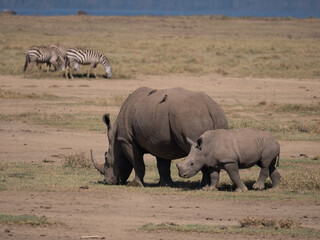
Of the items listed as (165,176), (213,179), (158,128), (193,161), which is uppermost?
(158,128)

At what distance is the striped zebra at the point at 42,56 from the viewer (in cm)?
3066

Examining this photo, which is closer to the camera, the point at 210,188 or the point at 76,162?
the point at 210,188

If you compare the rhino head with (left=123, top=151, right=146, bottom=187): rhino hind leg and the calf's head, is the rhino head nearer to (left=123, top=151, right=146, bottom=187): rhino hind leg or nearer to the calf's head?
(left=123, top=151, right=146, bottom=187): rhino hind leg

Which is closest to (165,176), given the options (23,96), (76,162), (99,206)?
(99,206)

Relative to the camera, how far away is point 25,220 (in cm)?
872

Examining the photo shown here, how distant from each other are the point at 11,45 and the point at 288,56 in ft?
51.9

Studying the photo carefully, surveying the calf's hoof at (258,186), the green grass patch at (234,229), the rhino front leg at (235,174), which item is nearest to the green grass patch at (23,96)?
the calf's hoof at (258,186)

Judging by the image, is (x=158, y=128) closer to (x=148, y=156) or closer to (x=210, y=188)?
(x=210, y=188)

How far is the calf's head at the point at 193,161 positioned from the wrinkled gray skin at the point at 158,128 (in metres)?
0.25

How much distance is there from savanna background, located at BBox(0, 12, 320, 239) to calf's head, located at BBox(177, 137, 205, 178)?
346 millimetres

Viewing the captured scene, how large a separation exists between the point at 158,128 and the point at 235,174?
140 centimetres

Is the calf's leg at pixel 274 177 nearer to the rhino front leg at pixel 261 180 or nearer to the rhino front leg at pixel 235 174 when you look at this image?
the rhino front leg at pixel 261 180

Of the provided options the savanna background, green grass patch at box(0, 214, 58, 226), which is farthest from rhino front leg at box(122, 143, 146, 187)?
green grass patch at box(0, 214, 58, 226)

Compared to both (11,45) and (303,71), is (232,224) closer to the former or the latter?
(303,71)
